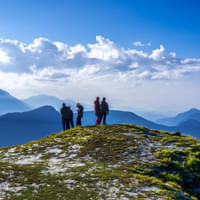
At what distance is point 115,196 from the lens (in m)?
9.00

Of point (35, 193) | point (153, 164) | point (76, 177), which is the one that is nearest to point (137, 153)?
point (153, 164)

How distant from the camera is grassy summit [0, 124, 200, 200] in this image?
31.1ft

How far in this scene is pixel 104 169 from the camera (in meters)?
12.7

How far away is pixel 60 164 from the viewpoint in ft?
46.1

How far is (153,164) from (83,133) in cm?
1039

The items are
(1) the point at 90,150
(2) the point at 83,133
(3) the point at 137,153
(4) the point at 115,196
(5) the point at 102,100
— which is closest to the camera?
(4) the point at 115,196

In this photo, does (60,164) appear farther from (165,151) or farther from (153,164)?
(165,151)

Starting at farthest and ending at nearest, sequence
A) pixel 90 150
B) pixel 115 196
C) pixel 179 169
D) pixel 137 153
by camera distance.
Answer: pixel 90 150
pixel 137 153
pixel 179 169
pixel 115 196

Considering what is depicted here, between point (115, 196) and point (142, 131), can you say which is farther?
point (142, 131)

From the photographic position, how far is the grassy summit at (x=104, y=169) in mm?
9492

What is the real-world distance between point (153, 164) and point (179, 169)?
1.89m

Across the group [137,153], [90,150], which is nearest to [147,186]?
[137,153]

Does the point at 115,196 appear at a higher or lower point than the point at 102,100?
lower

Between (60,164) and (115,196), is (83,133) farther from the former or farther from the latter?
(115,196)
